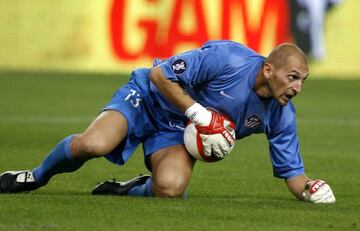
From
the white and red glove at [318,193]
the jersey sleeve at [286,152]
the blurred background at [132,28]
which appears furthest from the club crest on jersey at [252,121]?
the blurred background at [132,28]

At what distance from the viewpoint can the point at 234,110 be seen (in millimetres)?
7938

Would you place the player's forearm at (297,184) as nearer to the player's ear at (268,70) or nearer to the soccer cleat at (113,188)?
the player's ear at (268,70)

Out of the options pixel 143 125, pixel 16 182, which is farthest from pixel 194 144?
pixel 16 182

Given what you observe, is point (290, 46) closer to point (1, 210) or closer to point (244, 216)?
point (244, 216)

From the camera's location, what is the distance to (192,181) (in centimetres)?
962

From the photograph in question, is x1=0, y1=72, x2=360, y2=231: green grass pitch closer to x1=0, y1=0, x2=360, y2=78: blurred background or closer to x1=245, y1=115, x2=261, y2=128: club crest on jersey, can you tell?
x1=245, y1=115, x2=261, y2=128: club crest on jersey

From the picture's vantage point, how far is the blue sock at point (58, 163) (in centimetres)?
795

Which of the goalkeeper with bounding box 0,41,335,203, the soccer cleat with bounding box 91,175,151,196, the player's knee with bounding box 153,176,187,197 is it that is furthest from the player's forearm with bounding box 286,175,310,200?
the soccer cleat with bounding box 91,175,151,196

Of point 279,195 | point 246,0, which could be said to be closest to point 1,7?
point 246,0

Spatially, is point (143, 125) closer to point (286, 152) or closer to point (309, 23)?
point (286, 152)

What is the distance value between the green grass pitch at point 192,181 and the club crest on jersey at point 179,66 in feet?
2.98

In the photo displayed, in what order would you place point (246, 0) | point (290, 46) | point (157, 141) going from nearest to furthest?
point (290, 46) → point (157, 141) → point (246, 0)

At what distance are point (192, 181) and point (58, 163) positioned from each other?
1.90m

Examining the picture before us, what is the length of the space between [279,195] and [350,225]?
1.87 meters
